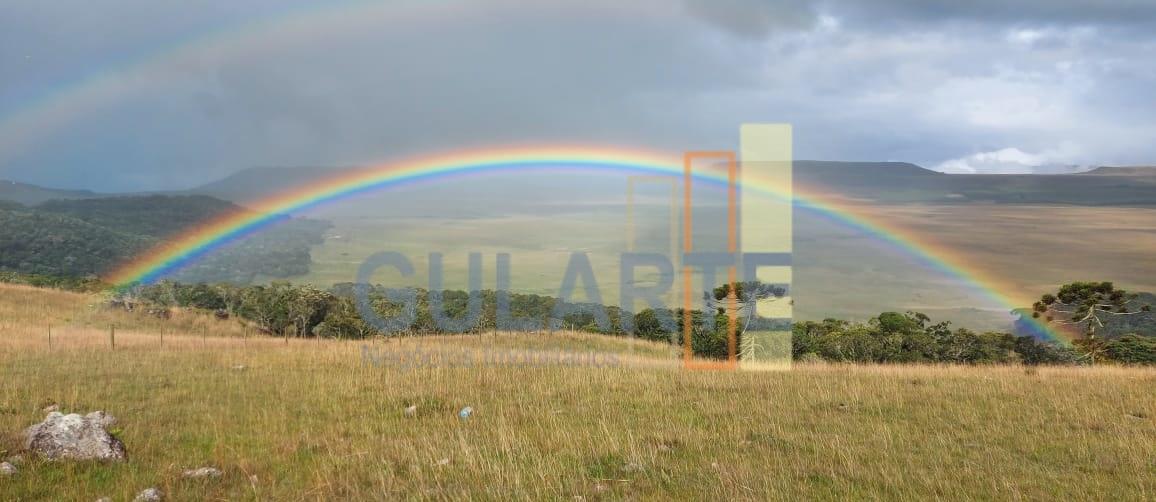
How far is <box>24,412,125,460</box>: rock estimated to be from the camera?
719 centimetres

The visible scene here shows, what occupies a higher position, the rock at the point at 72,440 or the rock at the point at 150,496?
the rock at the point at 72,440

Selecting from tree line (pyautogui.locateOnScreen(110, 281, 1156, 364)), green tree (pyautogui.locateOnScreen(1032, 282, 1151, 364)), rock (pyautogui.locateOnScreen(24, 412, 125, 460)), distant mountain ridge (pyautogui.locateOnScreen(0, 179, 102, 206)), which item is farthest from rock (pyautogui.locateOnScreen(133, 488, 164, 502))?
distant mountain ridge (pyautogui.locateOnScreen(0, 179, 102, 206))

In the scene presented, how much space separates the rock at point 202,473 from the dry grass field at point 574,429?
85 mm

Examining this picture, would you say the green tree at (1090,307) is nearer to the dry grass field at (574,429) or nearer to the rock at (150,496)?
the dry grass field at (574,429)

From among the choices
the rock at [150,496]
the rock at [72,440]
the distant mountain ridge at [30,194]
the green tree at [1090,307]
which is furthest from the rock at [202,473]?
the distant mountain ridge at [30,194]

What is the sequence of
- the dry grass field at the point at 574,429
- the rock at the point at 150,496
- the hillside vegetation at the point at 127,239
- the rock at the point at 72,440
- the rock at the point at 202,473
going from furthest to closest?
the hillside vegetation at the point at 127,239 → the rock at the point at 72,440 → the rock at the point at 202,473 → the dry grass field at the point at 574,429 → the rock at the point at 150,496

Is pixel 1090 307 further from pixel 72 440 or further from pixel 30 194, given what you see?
pixel 30 194

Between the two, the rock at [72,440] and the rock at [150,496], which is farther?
the rock at [72,440]

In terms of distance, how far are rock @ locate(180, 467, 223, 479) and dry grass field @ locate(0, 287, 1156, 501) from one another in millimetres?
85

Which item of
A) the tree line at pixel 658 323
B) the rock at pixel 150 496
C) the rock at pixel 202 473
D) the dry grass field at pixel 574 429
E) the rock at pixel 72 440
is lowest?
the tree line at pixel 658 323

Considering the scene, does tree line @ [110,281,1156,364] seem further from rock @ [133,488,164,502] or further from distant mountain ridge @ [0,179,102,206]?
distant mountain ridge @ [0,179,102,206]

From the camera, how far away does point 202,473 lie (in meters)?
6.89

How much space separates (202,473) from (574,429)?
4656 millimetres

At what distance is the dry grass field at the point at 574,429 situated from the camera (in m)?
6.55
